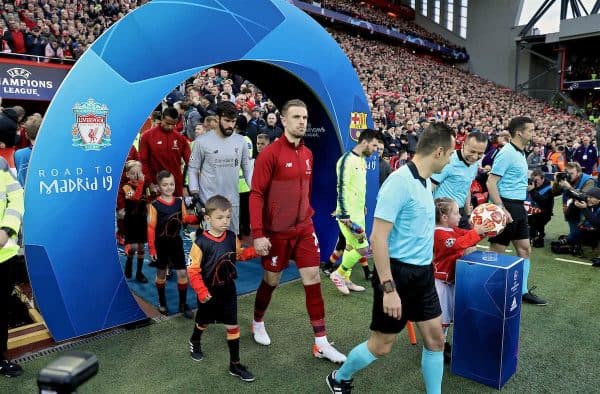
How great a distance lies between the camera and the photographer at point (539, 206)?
735cm

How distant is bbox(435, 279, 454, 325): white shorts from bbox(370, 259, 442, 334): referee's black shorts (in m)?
0.87

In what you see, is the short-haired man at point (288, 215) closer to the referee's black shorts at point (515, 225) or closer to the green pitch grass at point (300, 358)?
the green pitch grass at point (300, 358)

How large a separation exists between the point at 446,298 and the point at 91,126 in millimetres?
3095

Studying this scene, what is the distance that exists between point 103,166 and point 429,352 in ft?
9.33

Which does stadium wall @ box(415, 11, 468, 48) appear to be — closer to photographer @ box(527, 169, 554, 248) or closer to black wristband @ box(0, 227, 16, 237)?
photographer @ box(527, 169, 554, 248)

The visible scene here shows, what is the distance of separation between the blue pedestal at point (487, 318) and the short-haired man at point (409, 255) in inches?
25.8

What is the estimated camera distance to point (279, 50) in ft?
15.7

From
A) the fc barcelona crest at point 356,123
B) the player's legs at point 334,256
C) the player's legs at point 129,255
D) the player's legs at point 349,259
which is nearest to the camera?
the player's legs at point 349,259

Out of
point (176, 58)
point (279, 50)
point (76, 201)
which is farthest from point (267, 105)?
point (76, 201)

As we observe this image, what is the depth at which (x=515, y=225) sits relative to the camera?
15.0ft

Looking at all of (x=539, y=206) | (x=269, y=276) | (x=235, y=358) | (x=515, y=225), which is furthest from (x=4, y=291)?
(x=539, y=206)

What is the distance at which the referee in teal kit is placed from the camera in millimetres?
4480

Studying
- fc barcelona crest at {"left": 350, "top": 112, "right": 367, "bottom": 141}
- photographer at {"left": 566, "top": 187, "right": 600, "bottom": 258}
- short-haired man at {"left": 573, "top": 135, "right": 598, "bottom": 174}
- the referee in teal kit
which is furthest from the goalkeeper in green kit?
short-haired man at {"left": 573, "top": 135, "right": 598, "bottom": 174}

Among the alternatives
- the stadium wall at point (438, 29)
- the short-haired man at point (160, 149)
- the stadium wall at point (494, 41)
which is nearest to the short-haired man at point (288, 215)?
the short-haired man at point (160, 149)
